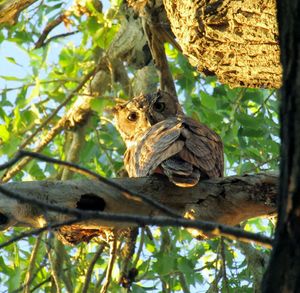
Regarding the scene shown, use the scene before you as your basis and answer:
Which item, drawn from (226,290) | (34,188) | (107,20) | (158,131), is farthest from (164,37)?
(34,188)

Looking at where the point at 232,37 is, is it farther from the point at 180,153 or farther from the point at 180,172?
the point at 180,172

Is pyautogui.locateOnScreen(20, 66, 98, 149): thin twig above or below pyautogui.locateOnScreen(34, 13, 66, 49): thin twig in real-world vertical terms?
below

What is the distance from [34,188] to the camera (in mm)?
2678

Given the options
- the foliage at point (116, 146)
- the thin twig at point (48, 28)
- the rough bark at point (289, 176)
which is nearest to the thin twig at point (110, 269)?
the foliage at point (116, 146)

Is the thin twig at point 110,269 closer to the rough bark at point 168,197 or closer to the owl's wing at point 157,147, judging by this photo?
the owl's wing at point 157,147

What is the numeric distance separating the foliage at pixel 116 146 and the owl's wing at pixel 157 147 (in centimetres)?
67

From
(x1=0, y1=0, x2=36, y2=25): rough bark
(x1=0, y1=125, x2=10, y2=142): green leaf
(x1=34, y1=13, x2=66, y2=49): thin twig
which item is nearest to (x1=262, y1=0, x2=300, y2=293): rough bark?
(x1=0, y1=0, x2=36, y2=25): rough bark

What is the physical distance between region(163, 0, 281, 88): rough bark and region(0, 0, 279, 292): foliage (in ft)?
2.84

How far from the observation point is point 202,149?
11.0 ft

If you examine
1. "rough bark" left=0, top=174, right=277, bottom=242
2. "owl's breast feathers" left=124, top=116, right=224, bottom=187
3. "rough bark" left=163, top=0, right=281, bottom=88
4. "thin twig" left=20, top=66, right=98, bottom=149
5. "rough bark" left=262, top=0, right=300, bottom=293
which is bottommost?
"rough bark" left=262, top=0, right=300, bottom=293

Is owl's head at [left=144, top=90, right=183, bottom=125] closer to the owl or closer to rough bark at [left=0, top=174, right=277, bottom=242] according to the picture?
the owl

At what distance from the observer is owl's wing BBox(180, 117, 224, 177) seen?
3.15m

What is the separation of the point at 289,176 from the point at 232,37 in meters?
1.96

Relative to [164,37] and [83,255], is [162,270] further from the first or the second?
[164,37]
